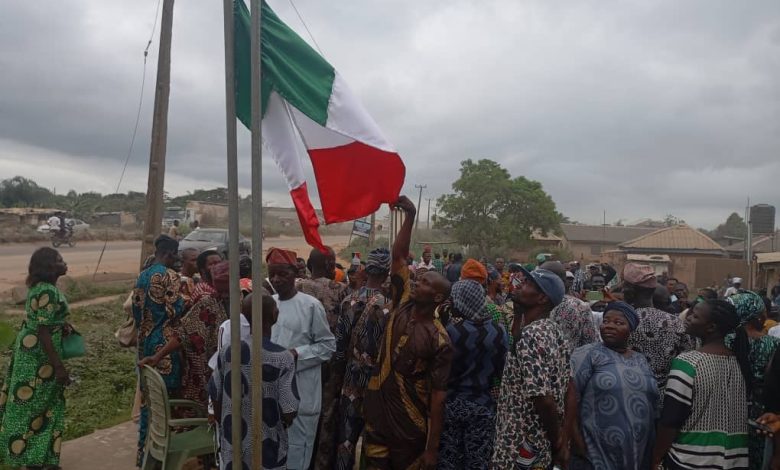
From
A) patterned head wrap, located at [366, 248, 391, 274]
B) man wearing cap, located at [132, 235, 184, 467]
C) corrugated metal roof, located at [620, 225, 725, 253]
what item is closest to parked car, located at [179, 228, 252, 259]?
man wearing cap, located at [132, 235, 184, 467]

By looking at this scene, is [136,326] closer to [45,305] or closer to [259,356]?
[45,305]

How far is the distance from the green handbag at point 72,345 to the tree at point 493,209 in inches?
1396

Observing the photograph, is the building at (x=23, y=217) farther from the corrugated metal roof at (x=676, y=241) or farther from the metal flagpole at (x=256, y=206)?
the metal flagpole at (x=256, y=206)

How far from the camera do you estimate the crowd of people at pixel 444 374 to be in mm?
3074

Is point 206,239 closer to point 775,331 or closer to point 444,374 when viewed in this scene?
point 775,331

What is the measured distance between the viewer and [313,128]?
134 inches

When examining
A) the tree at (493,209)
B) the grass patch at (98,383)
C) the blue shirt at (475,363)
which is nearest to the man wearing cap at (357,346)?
the blue shirt at (475,363)

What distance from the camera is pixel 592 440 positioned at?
10.8 ft

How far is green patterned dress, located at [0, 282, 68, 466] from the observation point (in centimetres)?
454

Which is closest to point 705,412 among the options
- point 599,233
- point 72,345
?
point 72,345

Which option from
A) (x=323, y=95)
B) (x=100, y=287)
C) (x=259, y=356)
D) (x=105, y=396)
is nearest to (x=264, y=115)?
(x=323, y=95)

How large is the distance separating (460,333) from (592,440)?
0.93 metres

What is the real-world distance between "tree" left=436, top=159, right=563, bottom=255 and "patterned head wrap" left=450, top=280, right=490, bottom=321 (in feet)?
118

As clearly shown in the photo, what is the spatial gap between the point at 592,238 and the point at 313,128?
64.7m
